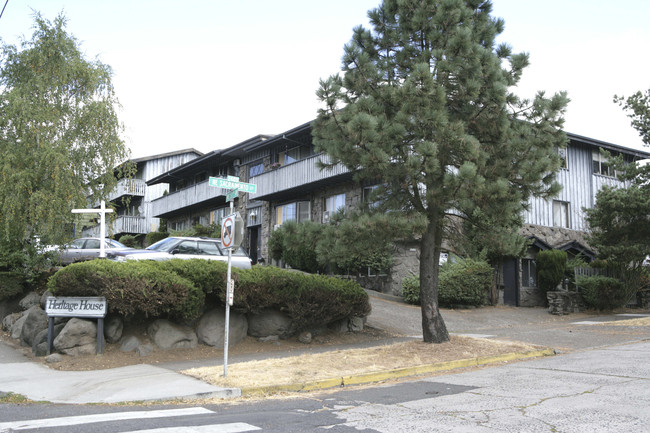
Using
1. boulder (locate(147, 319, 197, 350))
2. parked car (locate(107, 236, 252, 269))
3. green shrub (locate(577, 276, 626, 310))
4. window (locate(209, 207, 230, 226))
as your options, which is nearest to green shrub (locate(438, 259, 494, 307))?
green shrub (locate(577, 276, 626, 310))

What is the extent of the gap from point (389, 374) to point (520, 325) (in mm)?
9321

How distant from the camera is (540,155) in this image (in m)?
11.5

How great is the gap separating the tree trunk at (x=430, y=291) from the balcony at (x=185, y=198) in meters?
21.3

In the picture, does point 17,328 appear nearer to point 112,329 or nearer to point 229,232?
point 112,329

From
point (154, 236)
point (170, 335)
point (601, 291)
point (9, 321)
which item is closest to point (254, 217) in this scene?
point (154, 236)

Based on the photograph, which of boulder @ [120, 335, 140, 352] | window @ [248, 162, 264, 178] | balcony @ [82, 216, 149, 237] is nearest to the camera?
boulder @ [120, 335, 140, 352]

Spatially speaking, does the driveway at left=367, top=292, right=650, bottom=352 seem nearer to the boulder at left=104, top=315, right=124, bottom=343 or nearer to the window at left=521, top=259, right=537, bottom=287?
the window at left=521, top=259, right=537, bottom=287

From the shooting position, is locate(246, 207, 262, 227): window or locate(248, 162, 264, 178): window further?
locate(248, 162, 264, 178): window

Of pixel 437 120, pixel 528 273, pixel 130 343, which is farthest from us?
pixel 528 273

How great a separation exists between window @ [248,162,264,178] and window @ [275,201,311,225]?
3265 mm

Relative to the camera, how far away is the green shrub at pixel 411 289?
794 inches

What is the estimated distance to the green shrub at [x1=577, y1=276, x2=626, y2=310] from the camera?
21484 millimetres

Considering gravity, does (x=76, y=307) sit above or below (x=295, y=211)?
below

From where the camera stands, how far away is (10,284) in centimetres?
1563
